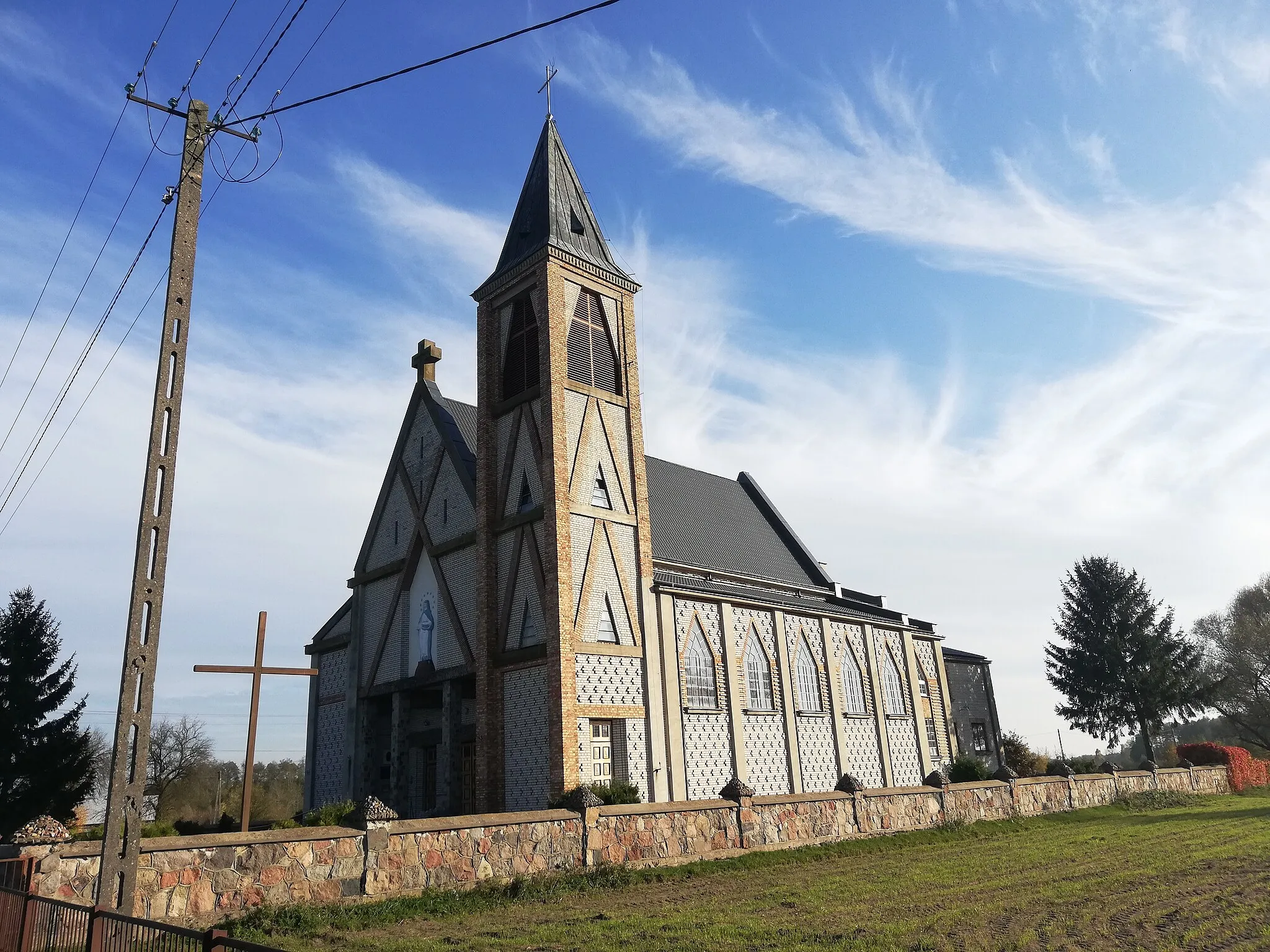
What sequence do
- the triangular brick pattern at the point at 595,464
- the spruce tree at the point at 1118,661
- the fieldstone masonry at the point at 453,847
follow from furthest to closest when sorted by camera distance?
the spruce tree at the point at 1118,661, the triangular brick pattern at the point at 595,464, the fieldstone masonry at the point at 453,847

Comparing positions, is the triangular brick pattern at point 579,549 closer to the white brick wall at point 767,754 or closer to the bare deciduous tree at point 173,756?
the white brick wall at point 767,754

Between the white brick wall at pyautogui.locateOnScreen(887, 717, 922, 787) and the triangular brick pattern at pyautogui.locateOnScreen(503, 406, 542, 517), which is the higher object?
the triangular brick pattern at pyautogui.locateOnScreen(503, 406, 542, 517)

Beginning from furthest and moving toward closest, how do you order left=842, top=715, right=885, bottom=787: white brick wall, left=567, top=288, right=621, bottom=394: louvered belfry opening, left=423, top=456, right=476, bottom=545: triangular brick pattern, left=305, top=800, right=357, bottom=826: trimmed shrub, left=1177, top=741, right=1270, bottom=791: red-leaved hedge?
left=1177, top=741, right=1270, bottom=791: red-leaved hedge
left=842, top=715, right=885, bottom=787: white brick wall
left=423, top=456, right=476, bottom=545: triangular brick pattern
left=567, top=288, right=621, bottom=394: louvered belfry opening
left=305, top=800, right=357, bottom=826: trimmed shrub

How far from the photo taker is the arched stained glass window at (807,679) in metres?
29.1

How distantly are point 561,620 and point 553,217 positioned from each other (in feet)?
41.8

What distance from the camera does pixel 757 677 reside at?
27734mm

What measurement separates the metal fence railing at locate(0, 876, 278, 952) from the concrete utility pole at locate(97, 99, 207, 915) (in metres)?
1.20

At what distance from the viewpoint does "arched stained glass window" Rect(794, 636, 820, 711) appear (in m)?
29.1

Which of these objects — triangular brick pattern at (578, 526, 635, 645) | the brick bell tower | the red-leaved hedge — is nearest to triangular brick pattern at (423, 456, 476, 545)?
the brick bell tower

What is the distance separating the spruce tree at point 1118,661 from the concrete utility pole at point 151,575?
53.2 metres

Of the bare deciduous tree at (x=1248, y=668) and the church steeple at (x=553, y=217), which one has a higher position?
the church steeple at (x=553, y=217)

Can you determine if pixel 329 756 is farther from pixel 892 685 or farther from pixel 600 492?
pixel 892 685

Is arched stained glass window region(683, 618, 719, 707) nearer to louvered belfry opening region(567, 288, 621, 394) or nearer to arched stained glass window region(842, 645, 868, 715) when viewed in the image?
arched stained glass window region(842, 645, 868, 715)

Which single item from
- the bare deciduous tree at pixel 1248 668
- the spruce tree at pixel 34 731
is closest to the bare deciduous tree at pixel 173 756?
the spruce tree at pixel 34 731
